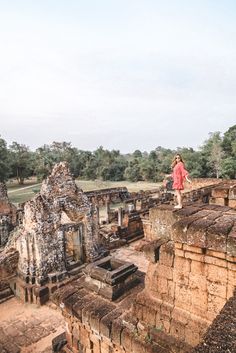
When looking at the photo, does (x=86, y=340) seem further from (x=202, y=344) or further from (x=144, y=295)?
(x=202, y=344)

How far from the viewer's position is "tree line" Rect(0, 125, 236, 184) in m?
36.2

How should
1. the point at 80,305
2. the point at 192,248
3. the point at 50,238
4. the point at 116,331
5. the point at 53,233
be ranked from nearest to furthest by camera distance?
the point at 192,248, the point at 116,331, the point at 80,305, the point at 50,238, the point at 53,233

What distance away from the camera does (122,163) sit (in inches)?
1996

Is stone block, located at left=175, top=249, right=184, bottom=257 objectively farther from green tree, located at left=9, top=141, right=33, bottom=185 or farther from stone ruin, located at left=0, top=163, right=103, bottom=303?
green tree, located at left=9, top=141, right=33, bottom=185

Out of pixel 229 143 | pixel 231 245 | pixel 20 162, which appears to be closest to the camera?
pixel 231 245

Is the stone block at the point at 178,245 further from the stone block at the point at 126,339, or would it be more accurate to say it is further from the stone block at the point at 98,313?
the stone block at the point at 98,313

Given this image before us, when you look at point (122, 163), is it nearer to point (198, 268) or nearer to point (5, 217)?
point (5, 217)

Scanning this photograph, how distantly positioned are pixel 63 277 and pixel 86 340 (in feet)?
17.5

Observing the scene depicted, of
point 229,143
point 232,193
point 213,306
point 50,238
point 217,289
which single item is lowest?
point 50,238

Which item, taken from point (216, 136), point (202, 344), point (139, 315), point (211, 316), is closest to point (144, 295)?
point (139, 315)

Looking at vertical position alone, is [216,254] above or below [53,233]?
above

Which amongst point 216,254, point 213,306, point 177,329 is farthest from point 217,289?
point 177,329

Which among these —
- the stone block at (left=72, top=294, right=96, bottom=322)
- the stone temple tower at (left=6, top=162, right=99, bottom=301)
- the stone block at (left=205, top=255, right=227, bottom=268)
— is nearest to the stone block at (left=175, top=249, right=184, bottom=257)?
the stone block at (left=205, top=255, right=227, bottom=268)

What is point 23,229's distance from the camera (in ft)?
29.2
